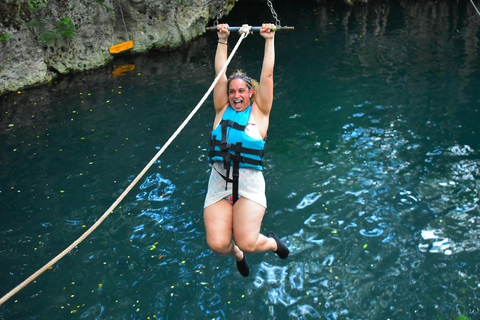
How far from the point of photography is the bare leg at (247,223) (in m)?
4.02

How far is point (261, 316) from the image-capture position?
4379 millimetres

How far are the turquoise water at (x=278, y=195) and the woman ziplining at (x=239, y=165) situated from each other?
93 cm

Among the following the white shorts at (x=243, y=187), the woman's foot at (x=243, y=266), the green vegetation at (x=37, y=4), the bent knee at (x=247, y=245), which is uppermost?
the green vegetation at (x=37, y=4)

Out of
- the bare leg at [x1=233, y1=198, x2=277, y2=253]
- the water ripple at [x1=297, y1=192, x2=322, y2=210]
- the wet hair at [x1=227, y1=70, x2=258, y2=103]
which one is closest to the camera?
the bare leg at [x1=233, y1=198, x2=277, y2=253]

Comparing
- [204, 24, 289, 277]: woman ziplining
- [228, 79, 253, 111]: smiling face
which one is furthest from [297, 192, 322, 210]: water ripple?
[228, 79, 253, 111]: smiling face

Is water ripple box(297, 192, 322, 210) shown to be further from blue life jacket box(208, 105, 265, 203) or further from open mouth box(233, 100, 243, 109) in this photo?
open mouth box(233, 100, 243, 109)

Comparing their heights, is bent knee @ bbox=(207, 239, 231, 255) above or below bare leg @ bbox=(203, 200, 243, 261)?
below

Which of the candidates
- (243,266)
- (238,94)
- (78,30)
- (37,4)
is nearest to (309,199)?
(243,266)

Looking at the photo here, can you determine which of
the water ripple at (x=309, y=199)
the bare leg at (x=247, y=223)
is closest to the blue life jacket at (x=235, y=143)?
the bare leg at (x=247, y=223)

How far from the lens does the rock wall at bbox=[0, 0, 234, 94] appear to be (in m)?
10.6

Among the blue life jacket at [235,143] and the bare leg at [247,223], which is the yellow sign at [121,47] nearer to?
the blue life jacket at [235,143]

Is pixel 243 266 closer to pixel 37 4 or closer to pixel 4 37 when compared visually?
pixel 4 37

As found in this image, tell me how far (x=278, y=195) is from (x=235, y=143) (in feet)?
7.20

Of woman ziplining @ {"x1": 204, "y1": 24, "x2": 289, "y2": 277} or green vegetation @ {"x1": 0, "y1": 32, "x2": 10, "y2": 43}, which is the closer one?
woman ziplining @ {"x1": 204, "y1": 24, "x2": 289, "y2": 277}
